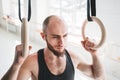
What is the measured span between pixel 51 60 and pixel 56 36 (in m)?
0.06

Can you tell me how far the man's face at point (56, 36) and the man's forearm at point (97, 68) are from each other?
89 millimetres

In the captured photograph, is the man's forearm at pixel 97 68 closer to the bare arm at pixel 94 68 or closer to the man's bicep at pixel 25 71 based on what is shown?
the bare arm at pixel 94 68

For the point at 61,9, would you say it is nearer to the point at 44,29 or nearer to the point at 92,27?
the point at 92,27

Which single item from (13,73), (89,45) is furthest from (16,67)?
(89,45)

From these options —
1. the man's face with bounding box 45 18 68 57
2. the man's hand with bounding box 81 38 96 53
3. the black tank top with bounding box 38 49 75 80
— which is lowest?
the black tank top with bounding box 38 49 75 80

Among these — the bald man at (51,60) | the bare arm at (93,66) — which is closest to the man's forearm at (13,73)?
the bald man at (51,60)

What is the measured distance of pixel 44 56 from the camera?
0.45m

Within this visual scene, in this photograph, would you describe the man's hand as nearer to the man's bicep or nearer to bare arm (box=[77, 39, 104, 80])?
bare arm (box=[77, 39, 104, 80])

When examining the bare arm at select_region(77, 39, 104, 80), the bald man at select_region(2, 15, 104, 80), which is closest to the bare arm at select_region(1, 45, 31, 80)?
the bald man at select_region(2, 15, 104, 80)

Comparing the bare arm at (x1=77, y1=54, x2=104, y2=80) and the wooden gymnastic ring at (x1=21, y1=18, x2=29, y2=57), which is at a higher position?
the wooden gymnastic ring at (x1=21, y1=18, x2=29, y2=57)

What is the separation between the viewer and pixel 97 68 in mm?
471

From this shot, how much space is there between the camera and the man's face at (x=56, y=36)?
1.37 ft

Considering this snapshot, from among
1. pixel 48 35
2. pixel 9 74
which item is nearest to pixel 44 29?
pixel 48 35

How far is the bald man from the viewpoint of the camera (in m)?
0.42
